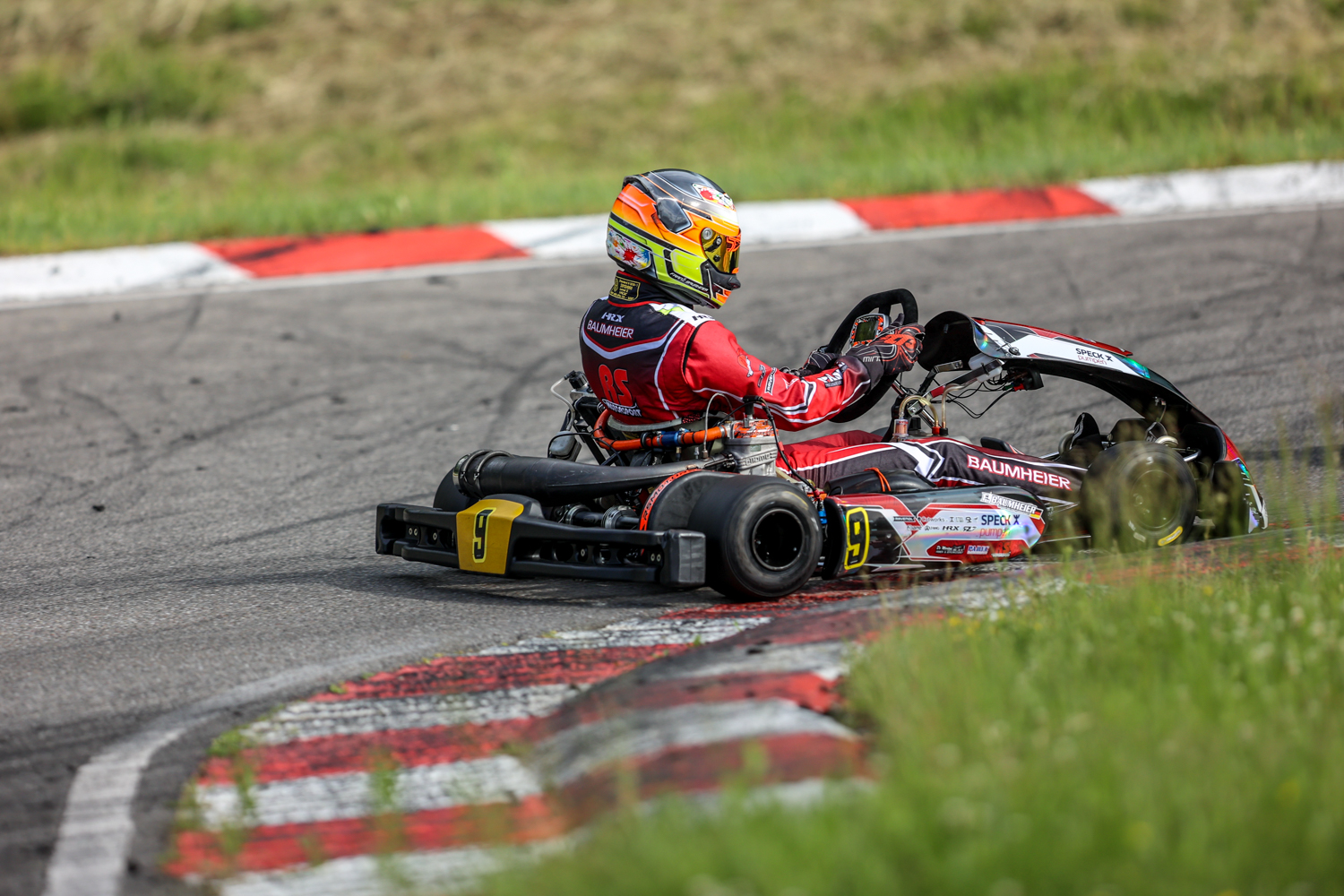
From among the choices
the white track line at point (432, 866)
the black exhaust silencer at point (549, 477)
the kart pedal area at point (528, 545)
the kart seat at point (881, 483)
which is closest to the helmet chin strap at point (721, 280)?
the black exhaust silencer at point (549, 477)

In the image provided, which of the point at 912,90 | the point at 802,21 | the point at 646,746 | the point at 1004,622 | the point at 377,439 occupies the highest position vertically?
the point at 802,21

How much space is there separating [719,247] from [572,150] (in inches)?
342

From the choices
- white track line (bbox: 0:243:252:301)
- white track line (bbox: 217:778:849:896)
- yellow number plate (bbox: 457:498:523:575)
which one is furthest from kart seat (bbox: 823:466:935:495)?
white track line (bbox: 0:243:252:301)

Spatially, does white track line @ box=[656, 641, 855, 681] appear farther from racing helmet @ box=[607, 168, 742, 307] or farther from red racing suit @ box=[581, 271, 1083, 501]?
racing helmet @ box=[607, 168, 742, 307]

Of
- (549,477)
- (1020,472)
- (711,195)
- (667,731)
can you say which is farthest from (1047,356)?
(667,731)

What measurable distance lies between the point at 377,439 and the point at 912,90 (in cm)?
781

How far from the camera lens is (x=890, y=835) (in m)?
2.35

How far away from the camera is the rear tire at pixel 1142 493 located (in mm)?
4953

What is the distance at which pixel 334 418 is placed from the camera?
7.50 m

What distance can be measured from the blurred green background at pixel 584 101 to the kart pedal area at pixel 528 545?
18.1 ft

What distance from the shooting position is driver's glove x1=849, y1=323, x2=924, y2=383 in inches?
204

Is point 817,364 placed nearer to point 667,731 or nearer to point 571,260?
point 667,731

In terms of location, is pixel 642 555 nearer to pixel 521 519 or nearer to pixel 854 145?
pixel 521 519

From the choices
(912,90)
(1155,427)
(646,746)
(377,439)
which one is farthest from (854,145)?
(646,746)
